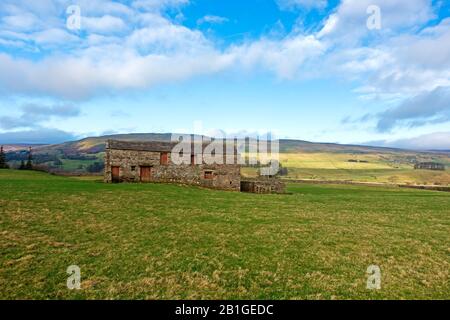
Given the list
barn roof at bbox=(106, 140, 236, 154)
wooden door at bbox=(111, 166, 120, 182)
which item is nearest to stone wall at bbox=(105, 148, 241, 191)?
wooden door at bbox=(111, 166, 120, 182)

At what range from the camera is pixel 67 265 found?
1061 centimetres

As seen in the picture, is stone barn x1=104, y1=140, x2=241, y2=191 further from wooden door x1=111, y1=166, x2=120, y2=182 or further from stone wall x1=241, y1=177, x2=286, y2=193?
stone wall x1=241, y1=177, x2=286, y2=193

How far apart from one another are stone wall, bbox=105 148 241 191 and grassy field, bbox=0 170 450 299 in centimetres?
2146

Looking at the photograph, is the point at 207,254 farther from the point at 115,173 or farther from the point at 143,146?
the point at 143,146

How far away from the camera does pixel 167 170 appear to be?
4459 cm

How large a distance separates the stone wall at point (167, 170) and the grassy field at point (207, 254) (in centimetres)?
2146

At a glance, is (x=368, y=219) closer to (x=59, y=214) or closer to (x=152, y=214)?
(x=152, y=214)

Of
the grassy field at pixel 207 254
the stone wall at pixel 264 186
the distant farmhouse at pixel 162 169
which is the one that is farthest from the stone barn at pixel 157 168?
the grassy field at pixel 207 254

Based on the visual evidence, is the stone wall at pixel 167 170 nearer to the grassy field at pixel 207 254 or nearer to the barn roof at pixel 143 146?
A: the barn roof at pixel 143 146

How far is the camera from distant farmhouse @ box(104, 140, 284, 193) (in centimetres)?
4281

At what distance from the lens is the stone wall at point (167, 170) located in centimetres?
4278

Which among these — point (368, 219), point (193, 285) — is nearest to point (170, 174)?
point (368, 219)

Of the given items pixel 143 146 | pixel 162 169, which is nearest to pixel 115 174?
pixel 143 146

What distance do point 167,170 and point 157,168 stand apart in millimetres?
1476
